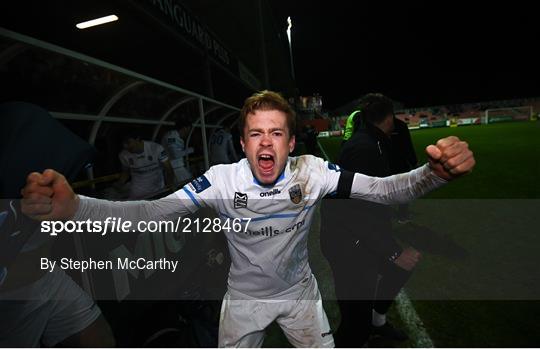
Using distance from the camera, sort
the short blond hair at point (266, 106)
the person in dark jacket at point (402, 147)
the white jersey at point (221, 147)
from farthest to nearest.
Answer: the white jersey at point (221, 147) → the person in dark jacket at point (402, 147) → the short blond hair at point (266, 106)

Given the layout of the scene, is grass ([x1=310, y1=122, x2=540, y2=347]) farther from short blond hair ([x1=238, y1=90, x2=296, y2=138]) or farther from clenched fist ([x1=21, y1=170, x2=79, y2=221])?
clenched fist ([x1=21, y1=170, x2=79, y2=221])

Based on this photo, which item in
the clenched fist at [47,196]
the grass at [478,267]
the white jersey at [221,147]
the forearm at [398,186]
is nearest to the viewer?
the clenched fist at [47,196]

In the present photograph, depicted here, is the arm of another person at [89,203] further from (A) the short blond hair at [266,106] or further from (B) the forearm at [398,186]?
(B) the forearm at [398,186]

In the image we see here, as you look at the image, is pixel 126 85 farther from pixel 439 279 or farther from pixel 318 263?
pixel 439 279

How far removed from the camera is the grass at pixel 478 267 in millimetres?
2637

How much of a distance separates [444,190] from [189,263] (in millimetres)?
7090

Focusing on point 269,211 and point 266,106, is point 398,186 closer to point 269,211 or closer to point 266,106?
point 269,211

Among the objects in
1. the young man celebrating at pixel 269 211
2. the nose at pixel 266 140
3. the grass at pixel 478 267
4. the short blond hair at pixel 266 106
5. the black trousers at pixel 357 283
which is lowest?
the grass at pixel 478 267

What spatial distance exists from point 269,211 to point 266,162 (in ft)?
1.02

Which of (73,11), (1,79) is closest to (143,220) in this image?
(1,79)

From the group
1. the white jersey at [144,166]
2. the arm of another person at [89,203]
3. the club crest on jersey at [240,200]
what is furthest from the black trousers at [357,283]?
the white jersey at [144,166]

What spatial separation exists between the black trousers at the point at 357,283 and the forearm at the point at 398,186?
1.82 feet

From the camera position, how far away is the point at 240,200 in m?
1.87

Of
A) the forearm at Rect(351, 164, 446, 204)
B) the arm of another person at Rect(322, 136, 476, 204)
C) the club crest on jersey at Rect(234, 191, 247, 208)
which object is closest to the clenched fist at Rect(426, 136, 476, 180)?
the arm of another person at Rect(322, 136, 476, 204)
